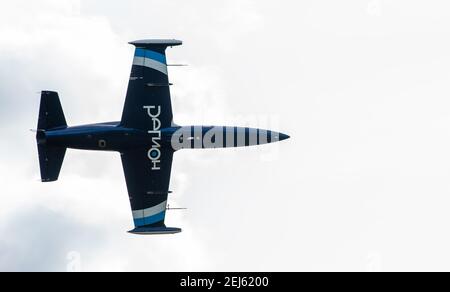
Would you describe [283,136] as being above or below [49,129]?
below

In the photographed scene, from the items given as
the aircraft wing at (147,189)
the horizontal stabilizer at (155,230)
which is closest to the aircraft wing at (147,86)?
the aircraft wing at (147,189)

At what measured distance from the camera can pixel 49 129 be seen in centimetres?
6288

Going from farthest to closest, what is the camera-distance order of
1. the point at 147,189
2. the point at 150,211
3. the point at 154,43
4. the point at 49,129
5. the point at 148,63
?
1. the point at 150,211
2. the point at 147,189
3. the point at 148,63
4. the point at 154,43
5. the point at 49,129

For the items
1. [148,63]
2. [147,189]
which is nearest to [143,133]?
[147,189]

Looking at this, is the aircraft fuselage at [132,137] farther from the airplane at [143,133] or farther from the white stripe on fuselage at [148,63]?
the white stripe on fuselage at [148,63]

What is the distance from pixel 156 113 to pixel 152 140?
1.47 metres

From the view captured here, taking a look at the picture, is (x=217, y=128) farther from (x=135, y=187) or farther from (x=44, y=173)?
(x=44, y=173)

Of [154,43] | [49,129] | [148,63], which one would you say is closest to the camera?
[49,129]

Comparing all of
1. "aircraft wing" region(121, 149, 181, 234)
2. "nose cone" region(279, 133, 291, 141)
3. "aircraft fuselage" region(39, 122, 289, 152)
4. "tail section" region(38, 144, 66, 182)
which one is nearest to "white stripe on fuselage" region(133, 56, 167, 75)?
"aircraft fuselage" region(39, 122, 289, 152)

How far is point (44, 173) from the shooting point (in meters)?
63.2

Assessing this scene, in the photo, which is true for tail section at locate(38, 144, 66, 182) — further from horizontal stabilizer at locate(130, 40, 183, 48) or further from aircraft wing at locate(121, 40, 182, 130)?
horizontal stabilizer at locate(130, 40, 183, 48)

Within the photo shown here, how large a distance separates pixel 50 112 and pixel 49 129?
922 mm

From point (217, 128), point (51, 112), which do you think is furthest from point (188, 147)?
point (51, 112)

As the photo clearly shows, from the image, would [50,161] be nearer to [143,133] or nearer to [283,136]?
[143,133]
